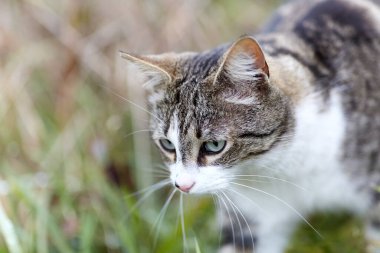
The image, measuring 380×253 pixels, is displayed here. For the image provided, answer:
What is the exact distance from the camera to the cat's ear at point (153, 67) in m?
1.68

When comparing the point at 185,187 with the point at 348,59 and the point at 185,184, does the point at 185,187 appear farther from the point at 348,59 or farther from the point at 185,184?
the point at 348,59

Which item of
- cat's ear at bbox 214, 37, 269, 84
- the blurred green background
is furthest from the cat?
the blurred green background

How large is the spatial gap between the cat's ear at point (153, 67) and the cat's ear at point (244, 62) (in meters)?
0.17

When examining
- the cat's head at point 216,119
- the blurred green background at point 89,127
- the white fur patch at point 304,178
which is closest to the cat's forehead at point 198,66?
the cat's head at point 216,119

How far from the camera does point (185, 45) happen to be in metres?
3.05

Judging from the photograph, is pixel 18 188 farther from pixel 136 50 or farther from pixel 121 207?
pixel 136 50

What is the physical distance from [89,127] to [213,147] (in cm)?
123

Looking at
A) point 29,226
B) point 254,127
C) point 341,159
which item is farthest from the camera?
point 29,226

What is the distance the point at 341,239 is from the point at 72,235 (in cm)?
97

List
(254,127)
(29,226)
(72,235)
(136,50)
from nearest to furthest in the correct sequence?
(254,127) < (29,226) < (72,235) < (136,50)

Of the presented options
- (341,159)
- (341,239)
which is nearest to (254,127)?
(341,159)

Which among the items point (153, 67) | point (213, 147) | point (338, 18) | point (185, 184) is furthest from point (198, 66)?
point (338, 18)

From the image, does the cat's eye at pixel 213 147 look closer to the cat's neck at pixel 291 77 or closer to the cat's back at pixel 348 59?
the cat's neck at pixel 291 77

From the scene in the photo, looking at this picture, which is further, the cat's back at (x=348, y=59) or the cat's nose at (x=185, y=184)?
the cat's back at (x=348, y=59)
